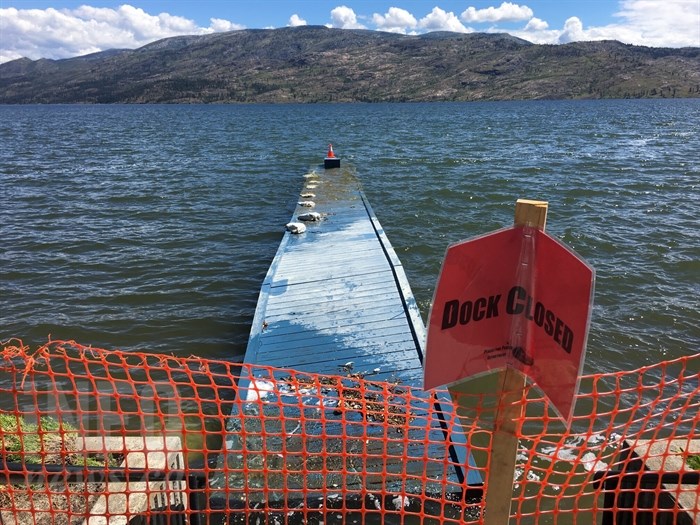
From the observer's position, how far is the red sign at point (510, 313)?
2.07 meters

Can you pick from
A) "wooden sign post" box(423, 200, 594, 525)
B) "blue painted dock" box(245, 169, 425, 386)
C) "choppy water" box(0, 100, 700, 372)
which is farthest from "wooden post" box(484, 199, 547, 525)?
"choppy water" box(0, 100, 700, 372)

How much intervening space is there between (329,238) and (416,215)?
613 cm

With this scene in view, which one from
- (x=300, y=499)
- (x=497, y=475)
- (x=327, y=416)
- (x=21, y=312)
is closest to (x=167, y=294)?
(x=21, y=312)

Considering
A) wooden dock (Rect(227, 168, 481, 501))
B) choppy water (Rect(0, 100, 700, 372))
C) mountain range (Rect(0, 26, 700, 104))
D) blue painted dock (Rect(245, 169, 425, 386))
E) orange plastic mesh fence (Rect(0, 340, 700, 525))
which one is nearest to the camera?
orange plastic mesh fence (Rect(0, 340, 700, 525))

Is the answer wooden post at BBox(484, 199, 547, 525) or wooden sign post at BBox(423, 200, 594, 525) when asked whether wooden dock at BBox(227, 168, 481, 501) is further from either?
wooden sign post at BBox(423, 200, 594, 525)

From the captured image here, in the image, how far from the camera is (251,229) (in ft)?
54.1

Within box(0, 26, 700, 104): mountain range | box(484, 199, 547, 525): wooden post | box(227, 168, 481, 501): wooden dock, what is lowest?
box(227, 168, 481, 501): wooden dock

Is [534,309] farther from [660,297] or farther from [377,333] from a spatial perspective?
[660,297]

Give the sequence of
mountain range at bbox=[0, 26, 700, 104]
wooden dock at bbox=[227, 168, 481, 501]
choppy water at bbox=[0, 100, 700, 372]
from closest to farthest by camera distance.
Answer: wooden dock at bbox=[227, 168, 481, 501]
choppy water at bbox=[0, 100, 700, 372]
mountain range at bbox=[0, 26, 700, 104]

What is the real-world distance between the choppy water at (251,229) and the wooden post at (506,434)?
7286mm

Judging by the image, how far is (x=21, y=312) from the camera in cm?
1107

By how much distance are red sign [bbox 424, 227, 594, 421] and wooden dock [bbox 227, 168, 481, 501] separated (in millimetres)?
1929

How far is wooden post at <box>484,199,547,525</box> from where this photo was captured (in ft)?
7.21

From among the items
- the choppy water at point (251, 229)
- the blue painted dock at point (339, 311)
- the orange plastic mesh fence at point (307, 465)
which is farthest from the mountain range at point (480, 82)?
the orange plastic mesh fence at point (307, 465)
